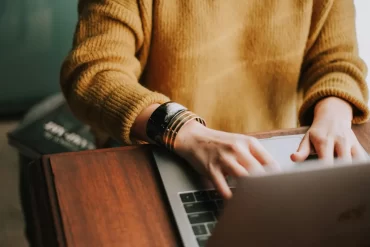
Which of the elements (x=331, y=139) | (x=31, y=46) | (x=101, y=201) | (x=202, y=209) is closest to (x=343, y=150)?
(x=331, y=139)

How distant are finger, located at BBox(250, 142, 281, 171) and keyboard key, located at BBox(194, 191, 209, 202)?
0.28ft

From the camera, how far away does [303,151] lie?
69cm

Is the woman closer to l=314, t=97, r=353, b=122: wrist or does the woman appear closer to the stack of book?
l=314, t=97, r=353, b=122: wrist

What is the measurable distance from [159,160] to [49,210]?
16cm

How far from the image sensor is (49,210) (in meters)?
0.59

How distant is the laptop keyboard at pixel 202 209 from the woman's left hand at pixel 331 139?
139 millimetres

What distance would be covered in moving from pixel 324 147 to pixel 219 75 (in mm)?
308

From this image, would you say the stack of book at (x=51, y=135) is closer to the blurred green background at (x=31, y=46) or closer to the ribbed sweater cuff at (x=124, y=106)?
the blurred green background at (x=31, y=46)

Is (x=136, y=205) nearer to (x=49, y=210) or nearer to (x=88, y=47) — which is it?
(x=49, y=210)

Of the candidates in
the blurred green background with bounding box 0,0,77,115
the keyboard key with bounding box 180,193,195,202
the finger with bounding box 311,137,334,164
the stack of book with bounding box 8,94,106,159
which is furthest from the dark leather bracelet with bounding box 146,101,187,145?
the blurred green background with bounding box 0,0,77,115

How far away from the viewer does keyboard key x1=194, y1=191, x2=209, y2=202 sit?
61cm

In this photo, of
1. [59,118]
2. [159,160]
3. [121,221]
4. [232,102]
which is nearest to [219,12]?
[232,102]

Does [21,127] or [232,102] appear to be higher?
[232,102]

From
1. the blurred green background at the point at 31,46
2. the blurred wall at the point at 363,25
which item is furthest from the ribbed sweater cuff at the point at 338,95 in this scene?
the blurred green background at the point at 31,46
